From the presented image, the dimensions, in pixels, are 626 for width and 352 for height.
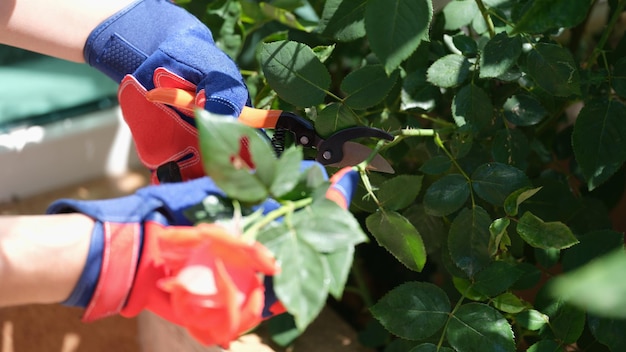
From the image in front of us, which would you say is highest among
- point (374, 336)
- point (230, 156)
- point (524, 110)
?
point (230, 156)

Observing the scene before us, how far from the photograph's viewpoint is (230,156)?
0.37m

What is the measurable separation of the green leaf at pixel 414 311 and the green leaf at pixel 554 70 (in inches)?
7.0

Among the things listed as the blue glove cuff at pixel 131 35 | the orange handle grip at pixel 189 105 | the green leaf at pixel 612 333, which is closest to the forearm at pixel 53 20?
the blue glove cuff at pixel 131 35

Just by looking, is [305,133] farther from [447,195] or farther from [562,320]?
[562,320]

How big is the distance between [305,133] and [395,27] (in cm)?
12

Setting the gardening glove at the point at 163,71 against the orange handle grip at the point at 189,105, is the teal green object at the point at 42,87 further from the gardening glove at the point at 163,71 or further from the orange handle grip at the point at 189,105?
the orange handle grip at the point at 189,105

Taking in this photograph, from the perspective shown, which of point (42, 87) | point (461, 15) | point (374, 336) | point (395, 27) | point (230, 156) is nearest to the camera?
point (230, 156)

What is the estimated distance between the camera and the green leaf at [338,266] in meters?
0.38

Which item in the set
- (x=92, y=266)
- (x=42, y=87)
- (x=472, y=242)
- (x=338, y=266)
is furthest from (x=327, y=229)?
(x=42, y=87)

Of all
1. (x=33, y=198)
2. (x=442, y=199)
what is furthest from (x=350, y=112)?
(x=33, y=198)

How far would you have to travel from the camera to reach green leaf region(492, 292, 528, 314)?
0.58 m

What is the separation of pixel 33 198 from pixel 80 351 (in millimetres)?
249

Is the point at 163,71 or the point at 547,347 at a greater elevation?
the point at 163,71

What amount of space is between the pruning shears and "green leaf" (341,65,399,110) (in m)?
0.04
